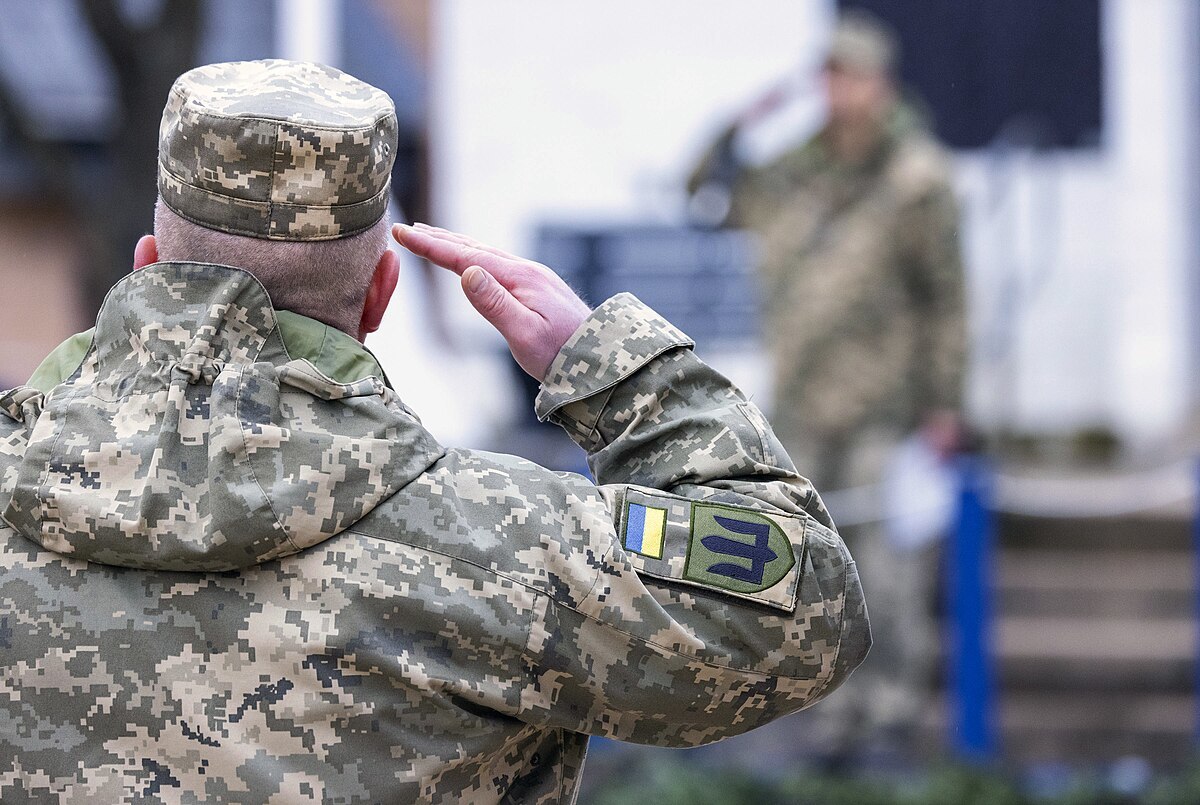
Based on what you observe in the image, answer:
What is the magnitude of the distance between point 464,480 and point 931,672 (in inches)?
186

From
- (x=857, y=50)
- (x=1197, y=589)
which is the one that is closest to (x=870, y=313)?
(x=857, y=50)

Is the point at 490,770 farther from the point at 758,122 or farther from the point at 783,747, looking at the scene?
the point at 758,122

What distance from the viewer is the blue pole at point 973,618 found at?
17.4 ft

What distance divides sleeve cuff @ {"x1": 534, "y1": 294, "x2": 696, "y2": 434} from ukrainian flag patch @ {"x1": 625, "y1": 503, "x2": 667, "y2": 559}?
0.17 metres

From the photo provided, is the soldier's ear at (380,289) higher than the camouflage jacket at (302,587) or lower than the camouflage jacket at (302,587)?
higher

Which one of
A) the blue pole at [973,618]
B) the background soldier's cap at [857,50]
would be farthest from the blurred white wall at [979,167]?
the blue pole at [973,618]

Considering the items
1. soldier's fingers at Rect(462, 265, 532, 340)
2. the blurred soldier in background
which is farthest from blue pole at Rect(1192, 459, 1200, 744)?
soldier's fingers at Rect(462, 265, 532, 340)

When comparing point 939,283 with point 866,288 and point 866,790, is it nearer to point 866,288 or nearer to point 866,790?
point 866,288

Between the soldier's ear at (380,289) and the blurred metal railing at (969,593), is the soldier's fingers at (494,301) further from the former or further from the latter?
the blurred metal railing at (969,593)

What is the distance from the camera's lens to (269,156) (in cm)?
162

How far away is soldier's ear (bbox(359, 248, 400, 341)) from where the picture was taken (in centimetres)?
175

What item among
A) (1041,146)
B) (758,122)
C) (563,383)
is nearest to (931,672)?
(758,122)

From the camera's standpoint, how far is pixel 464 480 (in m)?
1.62

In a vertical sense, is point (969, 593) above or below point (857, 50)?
below
